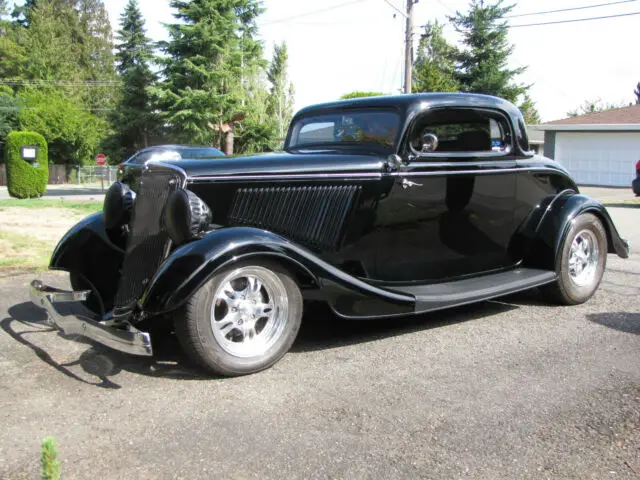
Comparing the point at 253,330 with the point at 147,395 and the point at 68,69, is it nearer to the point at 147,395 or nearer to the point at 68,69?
the point at 147,395

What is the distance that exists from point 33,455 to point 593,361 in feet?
10.7

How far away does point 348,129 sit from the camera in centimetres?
474

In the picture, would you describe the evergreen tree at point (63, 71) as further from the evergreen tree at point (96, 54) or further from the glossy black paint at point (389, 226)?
the glossy black paint at point (389, 226)

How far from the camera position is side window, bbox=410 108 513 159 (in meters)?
4.61

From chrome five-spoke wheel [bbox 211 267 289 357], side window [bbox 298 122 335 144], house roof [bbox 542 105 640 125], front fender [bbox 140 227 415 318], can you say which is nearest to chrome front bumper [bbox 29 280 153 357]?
front fender [bbox 140 227 415 318]

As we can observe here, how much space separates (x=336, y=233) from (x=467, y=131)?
1.71 metres

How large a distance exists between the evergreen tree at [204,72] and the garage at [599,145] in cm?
1578

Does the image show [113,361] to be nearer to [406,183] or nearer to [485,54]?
[406,183]

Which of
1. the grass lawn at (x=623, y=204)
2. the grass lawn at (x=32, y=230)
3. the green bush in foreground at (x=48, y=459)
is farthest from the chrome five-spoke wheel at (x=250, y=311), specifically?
the grass lawn at (x=623, y=204)

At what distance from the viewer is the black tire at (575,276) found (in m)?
5.03

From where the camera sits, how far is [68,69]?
48.2m

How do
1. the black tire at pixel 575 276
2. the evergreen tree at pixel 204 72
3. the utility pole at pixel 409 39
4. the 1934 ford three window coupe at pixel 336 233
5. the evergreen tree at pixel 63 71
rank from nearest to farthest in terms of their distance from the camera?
the 1934 ford three window coupe at pixel 336 233, the black tire at pixel 575 276, the utility pole at pixel 409 39, the evergreen tree at pixel 204 72, the evergreen tree at pixel 63 71

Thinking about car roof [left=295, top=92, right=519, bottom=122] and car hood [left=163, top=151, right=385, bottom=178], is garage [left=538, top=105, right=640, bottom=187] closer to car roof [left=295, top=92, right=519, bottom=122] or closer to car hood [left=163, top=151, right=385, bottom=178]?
car roof [left=295, top=92, right=519, bottom=122]

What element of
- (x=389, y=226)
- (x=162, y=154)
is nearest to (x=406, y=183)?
(x=389, y=226)
